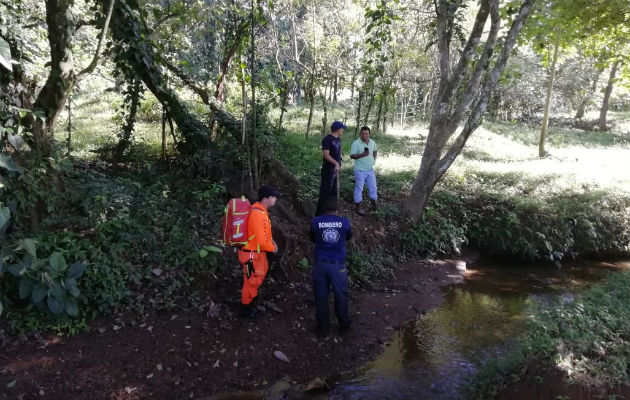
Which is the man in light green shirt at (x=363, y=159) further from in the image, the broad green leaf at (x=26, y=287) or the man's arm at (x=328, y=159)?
the broad green leaf at (x=26, y=287)

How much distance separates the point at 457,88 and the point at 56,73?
7.25 m

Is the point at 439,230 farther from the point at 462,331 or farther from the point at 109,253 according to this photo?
the point at 109,253

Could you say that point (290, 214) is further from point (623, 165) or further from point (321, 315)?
point (623, 165)

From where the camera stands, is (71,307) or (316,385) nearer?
(316,385)

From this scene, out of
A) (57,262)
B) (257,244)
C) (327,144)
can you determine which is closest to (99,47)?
(57,262)

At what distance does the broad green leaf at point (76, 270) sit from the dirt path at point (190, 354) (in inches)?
27.9

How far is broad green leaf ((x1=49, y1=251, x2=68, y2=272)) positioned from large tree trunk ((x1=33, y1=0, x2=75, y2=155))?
194 cm

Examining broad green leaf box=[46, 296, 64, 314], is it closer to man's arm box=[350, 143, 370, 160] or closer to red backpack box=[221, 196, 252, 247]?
red backpack box=[221, 196, 252, 247]

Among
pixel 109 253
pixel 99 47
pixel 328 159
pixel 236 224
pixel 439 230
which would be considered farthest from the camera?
pixel 439 230

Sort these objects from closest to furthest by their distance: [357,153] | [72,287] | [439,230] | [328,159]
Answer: [72,287]
[328,159]
[357,153]
[439,230]

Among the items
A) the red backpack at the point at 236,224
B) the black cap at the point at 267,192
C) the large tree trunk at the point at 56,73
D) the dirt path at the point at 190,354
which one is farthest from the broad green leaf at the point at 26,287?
the black cap at the point at 267,192

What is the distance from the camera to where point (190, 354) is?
5.09m

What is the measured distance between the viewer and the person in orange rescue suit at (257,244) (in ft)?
17.9

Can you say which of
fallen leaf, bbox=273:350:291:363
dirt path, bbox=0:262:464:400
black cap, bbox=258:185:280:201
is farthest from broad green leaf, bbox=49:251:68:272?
fallen leaf, bbox=273:350:291:363
